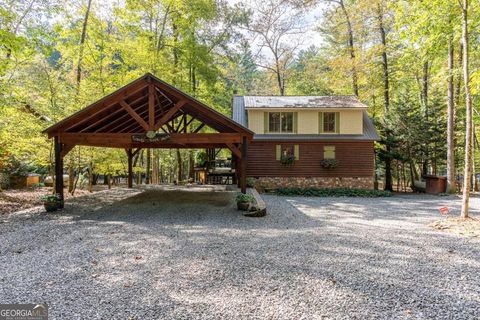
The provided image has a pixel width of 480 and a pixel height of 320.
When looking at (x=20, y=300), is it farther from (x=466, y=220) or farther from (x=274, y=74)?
(x=274, y=74)

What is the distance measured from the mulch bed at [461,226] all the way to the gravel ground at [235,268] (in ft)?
1.33

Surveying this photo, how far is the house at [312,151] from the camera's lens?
1642 cm

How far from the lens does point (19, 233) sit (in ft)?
20.5

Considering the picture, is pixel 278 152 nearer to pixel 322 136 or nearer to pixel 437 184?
pixel 322 136

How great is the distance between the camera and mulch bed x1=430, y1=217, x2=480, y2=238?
667 centimetres

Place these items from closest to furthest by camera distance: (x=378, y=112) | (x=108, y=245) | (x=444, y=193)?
(x=108, y=245)
(x=444, y=193)
(x=378, y=112)

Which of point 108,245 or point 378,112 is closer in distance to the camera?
point 108,245

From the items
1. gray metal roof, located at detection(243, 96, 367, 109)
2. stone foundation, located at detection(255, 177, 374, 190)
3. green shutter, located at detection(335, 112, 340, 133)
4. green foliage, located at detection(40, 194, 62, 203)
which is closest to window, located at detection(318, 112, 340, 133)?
green shutter, located at detection(335, 112, 340, 133)

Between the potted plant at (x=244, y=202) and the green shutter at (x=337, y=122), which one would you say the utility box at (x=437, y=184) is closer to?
the green shutter at (x=337, y=122)

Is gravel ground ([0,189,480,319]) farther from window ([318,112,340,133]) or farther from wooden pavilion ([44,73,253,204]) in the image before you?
window ([318,112,340,133])

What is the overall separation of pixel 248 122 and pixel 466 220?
11406mm

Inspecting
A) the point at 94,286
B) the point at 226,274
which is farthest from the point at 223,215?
the point at 94,286

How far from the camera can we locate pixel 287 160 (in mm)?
16297

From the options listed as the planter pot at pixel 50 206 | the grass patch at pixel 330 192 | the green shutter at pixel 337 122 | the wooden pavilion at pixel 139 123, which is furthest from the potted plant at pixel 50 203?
the green shutter at pixel 337 122
